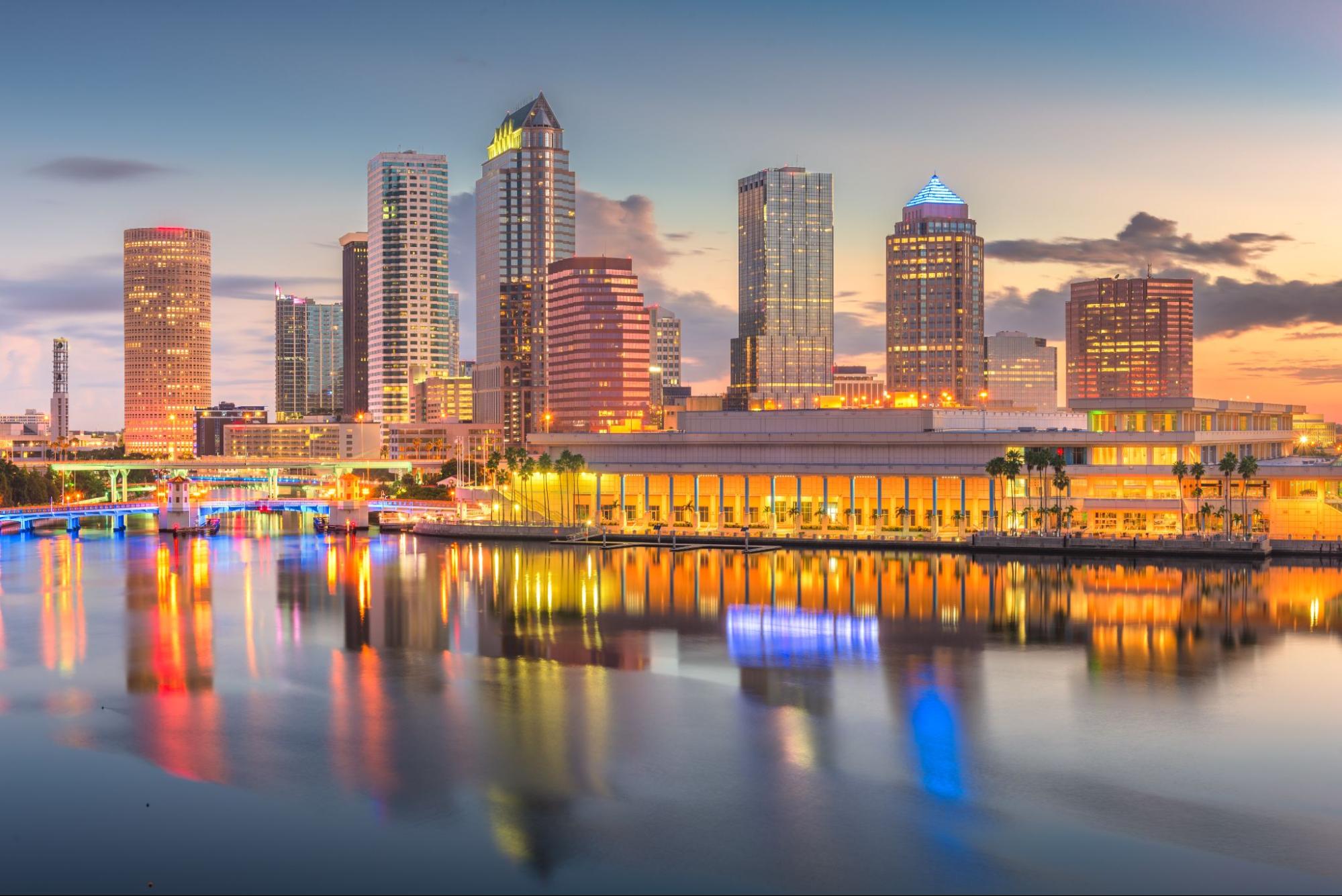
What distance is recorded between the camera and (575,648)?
61219mm

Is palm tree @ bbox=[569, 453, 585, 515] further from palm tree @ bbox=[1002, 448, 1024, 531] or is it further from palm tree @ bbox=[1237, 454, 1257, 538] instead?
palm tree @ bbox=[1237, 454, 1257, 538]

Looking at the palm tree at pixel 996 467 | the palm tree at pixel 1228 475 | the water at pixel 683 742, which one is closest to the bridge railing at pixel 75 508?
the water at pixel 683 742

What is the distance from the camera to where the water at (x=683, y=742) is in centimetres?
3262

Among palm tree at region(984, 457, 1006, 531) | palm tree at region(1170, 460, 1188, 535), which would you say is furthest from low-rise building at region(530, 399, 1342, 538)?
palm tree at region(984, 457, 1006, 531)

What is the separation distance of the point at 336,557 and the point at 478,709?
73622 millimetres

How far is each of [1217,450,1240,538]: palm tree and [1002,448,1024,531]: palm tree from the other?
16606 millimetres

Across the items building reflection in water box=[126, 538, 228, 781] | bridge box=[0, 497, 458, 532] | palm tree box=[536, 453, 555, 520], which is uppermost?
palm tree box=[536, 453, 555, 520]

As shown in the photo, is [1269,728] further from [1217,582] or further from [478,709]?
[1217,582]

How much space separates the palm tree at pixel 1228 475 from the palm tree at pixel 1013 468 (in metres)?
16.6

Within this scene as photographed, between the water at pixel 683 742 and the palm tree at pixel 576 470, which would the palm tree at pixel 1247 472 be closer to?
the water at pixel 683 742

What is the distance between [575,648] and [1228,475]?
70598 millimetres

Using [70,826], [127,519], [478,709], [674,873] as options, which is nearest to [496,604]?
[478,709]

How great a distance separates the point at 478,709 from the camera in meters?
48.0

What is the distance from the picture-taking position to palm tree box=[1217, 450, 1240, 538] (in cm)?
10575
